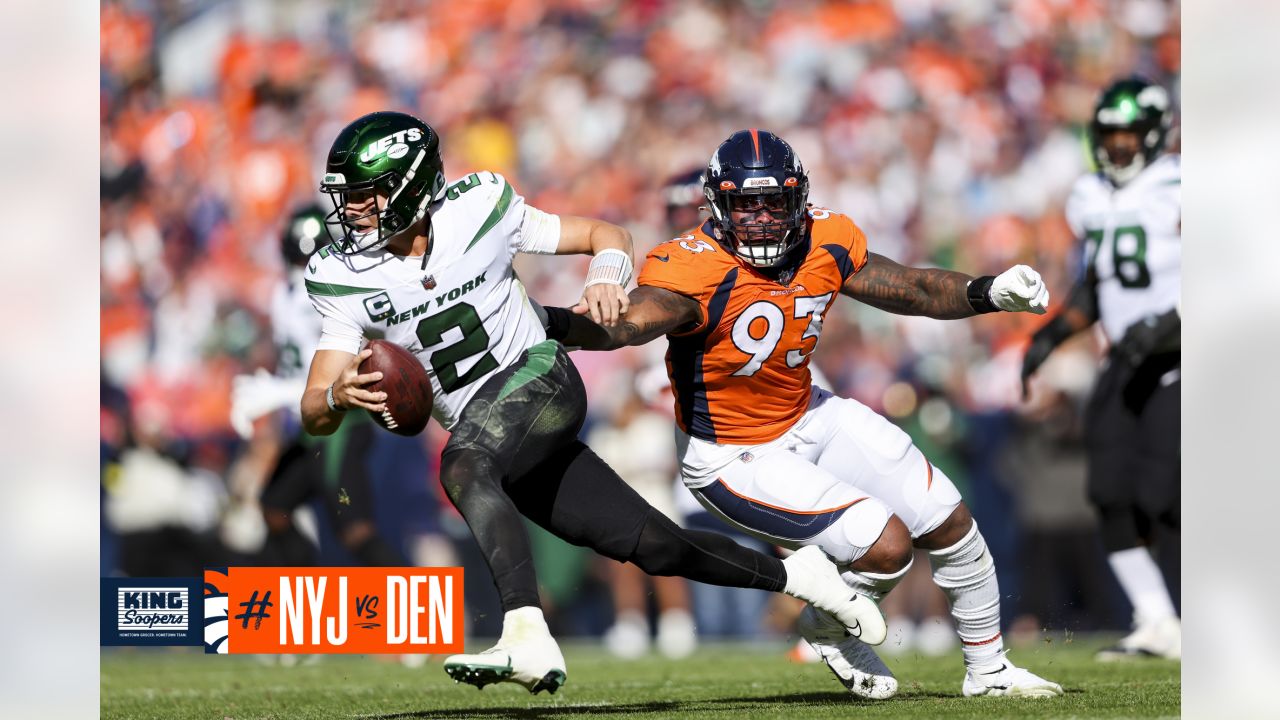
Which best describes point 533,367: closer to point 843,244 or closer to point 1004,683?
point 843,244

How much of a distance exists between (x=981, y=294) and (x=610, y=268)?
1.03 meters

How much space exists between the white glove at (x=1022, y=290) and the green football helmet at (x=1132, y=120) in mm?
2633

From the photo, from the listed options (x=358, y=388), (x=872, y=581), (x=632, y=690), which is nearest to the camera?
(x=358, y=388)

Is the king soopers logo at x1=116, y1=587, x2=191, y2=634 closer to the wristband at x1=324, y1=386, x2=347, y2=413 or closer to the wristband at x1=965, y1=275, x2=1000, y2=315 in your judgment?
the wristband at x1=324, y1=386, x2=347, y2=413

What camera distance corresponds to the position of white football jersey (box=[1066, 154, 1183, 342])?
6.27m

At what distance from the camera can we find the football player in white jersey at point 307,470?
6379 millimetres

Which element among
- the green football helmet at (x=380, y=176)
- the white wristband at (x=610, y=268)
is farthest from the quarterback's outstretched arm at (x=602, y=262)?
the green football helmet at (x=380, y=176)

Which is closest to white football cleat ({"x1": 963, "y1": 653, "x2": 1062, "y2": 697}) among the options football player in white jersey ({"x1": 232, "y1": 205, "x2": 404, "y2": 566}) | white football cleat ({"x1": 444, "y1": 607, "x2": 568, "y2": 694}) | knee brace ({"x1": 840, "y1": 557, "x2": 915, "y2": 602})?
knee brace ({"x1": 840, "y1": 557, "x2": 915, "y2": 602})

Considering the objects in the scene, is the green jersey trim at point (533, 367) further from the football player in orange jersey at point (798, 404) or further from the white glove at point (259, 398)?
the white glove at point (259, 398)

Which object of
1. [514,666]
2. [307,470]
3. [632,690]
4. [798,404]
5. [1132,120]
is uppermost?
[1132,120]

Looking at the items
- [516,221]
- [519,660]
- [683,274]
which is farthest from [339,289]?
[519,660]

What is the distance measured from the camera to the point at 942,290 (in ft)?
13.8

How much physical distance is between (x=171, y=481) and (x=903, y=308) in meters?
4.35
